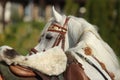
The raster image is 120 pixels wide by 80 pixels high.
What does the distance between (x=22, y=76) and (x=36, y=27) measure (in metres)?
12.5

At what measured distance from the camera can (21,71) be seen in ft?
14.2

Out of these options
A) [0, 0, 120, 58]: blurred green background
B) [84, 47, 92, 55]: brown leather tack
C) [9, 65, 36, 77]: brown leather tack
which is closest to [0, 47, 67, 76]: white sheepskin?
[9, 65, 36, 77]: brown leather tack

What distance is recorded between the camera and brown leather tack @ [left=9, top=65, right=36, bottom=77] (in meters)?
4.31

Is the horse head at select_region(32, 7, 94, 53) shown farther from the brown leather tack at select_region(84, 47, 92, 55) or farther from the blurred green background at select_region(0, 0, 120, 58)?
the blurred green background at select_region(0, 0, 120, 58)

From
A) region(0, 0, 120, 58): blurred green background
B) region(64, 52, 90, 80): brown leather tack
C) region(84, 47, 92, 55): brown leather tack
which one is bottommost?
region(0, 0, 120, 58): blurred green background

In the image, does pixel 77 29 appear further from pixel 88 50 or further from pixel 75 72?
pixel 75 72

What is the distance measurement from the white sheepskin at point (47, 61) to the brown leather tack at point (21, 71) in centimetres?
4

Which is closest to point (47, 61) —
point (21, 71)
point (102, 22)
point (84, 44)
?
point (21, 71)

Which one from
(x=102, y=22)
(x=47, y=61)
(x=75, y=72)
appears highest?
(x=47, y=61)

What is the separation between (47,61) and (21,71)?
255 millimetres

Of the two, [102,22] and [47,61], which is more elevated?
[47,61]

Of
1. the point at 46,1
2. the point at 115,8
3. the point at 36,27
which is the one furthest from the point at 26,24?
the point at 46,1

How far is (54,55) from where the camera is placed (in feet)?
14.8

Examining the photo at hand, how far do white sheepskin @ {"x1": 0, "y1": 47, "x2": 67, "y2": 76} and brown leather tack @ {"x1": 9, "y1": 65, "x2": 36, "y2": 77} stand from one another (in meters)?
0.04
